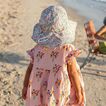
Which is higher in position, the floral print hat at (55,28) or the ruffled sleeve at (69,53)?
the floral print hat at (55,28)

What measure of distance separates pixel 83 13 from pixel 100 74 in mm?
4858

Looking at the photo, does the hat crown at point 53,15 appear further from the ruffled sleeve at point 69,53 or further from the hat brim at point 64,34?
the ruffled sleeve at point 69,53

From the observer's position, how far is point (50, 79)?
11.5 feet

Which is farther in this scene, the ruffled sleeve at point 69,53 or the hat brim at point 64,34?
the ruffled sleeve at point 69,53

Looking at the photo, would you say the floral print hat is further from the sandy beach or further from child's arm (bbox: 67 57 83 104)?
the sandy beach

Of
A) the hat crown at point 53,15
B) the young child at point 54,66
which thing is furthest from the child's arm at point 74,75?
the hat crown at point 53,15

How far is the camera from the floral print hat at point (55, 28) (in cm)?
329

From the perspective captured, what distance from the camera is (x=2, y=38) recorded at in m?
8.05

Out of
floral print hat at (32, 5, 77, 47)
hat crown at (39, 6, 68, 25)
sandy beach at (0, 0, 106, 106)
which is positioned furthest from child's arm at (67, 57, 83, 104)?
sandy beach at (0, 0, 106, 106)

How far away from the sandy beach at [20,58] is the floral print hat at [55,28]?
2.37 m

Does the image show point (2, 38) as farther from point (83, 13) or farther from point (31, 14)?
point (83, 13)

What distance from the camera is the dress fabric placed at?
3461 millimetres

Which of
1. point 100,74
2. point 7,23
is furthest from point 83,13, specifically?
point 100,74

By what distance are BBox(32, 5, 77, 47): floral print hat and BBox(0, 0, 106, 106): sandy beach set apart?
237 centimetres
